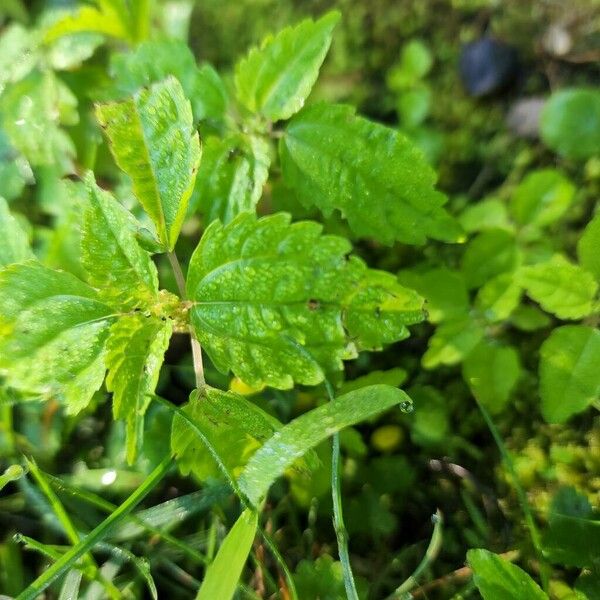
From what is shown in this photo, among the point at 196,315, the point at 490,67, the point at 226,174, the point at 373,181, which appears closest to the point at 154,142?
the point at 226,174

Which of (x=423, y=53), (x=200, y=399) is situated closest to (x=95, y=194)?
(x=200, y=399)

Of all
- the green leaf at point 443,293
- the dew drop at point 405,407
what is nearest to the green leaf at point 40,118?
the green leaf at point 443,293

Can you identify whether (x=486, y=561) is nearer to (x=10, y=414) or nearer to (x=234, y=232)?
(x=234, y=232)

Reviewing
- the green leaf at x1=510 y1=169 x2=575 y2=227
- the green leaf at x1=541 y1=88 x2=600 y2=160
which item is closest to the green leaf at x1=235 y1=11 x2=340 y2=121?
the green leaf at x1=510 y1=169 x2=575 y2=227

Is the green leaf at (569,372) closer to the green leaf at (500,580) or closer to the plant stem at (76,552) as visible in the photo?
the green leaf at (500,580)

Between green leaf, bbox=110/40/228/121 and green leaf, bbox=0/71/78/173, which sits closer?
green leaf, bbox=110/40/228/121

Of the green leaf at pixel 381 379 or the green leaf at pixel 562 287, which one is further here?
the green leaf at pixel 381 379

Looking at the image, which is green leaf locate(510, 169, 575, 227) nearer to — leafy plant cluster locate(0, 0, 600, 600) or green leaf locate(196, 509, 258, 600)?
leafy plant cluster locate(0, 0, 600, 600)
